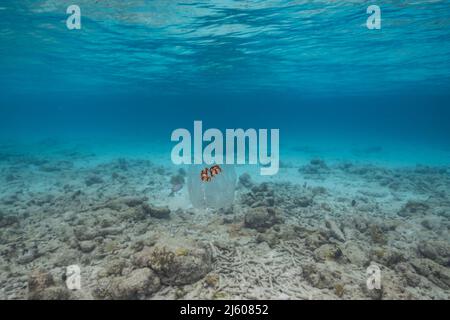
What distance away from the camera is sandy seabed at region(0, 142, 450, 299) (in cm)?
574

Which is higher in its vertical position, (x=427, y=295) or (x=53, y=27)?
(x=53, y=27)

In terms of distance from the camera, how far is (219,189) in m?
11.0

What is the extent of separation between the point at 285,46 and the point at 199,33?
6682 millimetres

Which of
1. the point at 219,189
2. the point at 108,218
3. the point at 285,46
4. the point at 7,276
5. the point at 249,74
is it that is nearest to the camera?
the point at 7,276

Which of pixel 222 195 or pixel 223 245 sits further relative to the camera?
pixel 222 195

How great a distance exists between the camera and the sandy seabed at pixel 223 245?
574 cm

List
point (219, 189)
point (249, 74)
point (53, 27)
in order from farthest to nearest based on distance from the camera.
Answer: point (249, 74) → point (53, 27) → point (219, 189)

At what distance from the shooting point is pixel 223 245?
741 centimetres

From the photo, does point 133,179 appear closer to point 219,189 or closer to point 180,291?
point 219,189

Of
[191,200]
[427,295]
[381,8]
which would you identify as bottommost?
[427,295]

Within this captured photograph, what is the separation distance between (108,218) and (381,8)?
16145 millimetres
